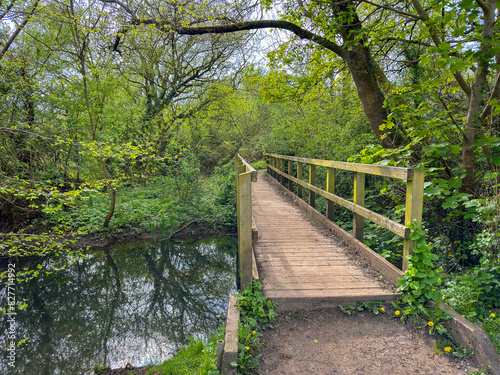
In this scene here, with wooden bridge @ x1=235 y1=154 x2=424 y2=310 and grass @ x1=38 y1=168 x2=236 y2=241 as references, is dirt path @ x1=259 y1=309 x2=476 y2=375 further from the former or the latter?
grass @ x1=38 y1=168 x2=236 y2=241

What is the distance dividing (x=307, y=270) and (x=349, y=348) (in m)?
1.14

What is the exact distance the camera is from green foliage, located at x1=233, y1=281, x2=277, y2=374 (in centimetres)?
207

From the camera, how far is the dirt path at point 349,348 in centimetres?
206

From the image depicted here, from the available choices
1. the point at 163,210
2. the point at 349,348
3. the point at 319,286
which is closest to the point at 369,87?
the point at 319,286

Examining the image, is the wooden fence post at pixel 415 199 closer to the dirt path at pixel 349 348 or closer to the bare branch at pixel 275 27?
the dirt path at pixel 349 348

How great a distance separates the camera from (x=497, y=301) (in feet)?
8.60

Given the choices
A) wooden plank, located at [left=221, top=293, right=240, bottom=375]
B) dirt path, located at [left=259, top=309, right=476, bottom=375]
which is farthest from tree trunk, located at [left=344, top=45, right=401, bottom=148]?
wooden plank, located at [left=221, top=293, right=240, bottom=375]

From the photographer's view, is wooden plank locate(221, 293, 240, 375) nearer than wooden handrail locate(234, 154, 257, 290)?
Yes

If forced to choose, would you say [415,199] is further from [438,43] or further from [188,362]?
[188,362]

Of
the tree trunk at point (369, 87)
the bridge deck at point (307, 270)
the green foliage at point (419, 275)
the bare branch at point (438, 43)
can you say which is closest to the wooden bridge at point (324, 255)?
the bridge deck at point (307, 270)

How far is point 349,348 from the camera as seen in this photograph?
89.8 inches

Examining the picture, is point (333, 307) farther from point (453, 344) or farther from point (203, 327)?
point (203, 327)

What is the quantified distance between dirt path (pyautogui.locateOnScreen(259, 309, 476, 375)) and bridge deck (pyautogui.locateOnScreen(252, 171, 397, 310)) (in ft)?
0.45

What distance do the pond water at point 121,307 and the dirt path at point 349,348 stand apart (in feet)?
6.92
